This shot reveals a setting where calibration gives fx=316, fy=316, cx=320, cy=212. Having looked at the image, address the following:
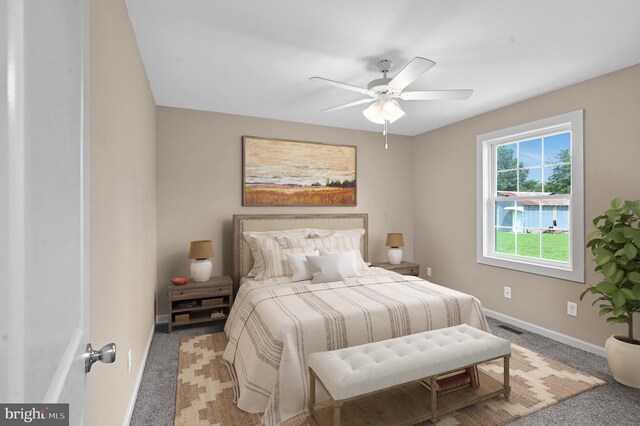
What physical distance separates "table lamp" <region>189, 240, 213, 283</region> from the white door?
108 inches

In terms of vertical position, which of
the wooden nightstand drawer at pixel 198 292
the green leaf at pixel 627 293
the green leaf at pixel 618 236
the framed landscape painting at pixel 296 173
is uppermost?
the framed landscape painting at pixel 296 173

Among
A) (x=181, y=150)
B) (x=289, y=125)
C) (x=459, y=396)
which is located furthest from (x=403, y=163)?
(x=459, y=396)

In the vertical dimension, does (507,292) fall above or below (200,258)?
below

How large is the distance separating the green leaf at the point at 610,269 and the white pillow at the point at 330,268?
6.96 feet

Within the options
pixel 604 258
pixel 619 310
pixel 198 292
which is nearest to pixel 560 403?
pixel 619 310

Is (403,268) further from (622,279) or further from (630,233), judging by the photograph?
(630,233)

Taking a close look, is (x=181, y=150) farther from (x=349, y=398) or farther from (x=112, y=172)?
(x=349, y=398)

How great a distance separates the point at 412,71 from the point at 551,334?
3044 millimetres

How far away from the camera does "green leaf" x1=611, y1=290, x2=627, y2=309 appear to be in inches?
92.8

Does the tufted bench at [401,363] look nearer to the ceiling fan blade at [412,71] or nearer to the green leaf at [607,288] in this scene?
the green leaf at [607,288]

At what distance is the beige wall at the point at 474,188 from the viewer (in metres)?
2.75

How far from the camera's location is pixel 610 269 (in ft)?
7.89

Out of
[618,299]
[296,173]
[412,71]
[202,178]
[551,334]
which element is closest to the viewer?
[412,71]

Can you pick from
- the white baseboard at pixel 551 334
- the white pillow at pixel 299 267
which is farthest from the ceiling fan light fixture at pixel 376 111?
the white baseboard at pixel 551 334
